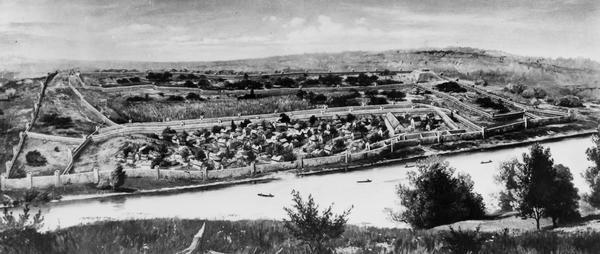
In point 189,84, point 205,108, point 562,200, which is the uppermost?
point 189,84

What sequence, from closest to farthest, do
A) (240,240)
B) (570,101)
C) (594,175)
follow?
(240,240) → (594,175) → (570,101)

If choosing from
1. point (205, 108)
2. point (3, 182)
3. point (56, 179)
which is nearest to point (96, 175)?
point (56, 179)

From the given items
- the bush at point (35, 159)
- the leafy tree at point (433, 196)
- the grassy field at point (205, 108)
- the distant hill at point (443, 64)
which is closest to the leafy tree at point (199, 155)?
the grassy field at point (205, 108)

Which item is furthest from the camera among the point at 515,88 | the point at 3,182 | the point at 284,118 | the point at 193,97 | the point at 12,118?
the point at 193,97

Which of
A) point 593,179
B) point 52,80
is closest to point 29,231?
point 52,80

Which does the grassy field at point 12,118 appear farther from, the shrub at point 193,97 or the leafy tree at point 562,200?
the leafy tree at point 562,200

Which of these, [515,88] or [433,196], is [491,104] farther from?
[433,196]
